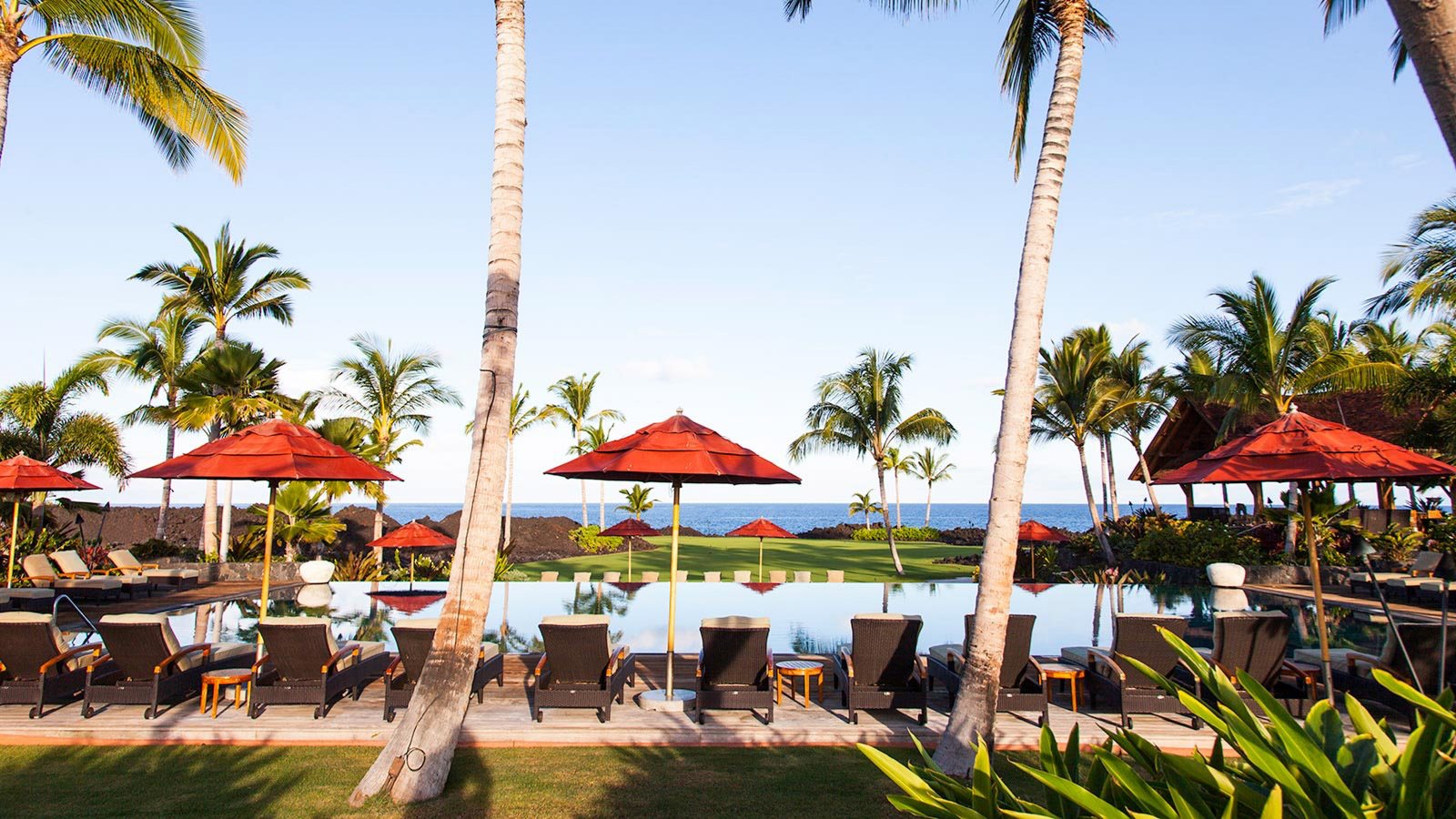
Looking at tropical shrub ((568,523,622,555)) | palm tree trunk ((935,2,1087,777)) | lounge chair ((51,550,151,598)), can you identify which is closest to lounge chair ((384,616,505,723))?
palm tree trunk ((935,2,1087,777))

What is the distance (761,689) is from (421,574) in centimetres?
1491

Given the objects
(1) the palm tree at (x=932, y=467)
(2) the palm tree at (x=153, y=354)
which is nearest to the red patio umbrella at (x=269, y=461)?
(2) the palm tree at (x=153, y=354)

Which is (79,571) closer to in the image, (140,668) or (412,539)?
(412,539)

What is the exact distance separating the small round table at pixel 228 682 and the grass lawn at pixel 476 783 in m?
0.78

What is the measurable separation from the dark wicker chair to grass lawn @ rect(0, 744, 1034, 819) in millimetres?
4089

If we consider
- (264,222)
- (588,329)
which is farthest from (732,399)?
(264,222)

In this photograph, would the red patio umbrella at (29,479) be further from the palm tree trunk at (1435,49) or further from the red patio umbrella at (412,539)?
the palm tree trunk at (1435,49)

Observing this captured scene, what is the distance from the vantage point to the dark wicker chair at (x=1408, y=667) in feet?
23.5

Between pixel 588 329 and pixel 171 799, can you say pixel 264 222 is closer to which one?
pixel 588 329

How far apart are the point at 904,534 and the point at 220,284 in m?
27.5

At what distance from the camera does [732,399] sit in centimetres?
2798

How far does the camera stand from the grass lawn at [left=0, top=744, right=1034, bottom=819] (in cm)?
507

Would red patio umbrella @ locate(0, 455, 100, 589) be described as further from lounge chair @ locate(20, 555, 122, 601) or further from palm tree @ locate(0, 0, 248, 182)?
palm tree @ locate(0, 0, 248, 182)

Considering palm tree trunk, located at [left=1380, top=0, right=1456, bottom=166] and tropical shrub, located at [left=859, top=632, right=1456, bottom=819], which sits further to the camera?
palm tree trunk, located at [left=1380, top=0, right=1456, bottom=166]
